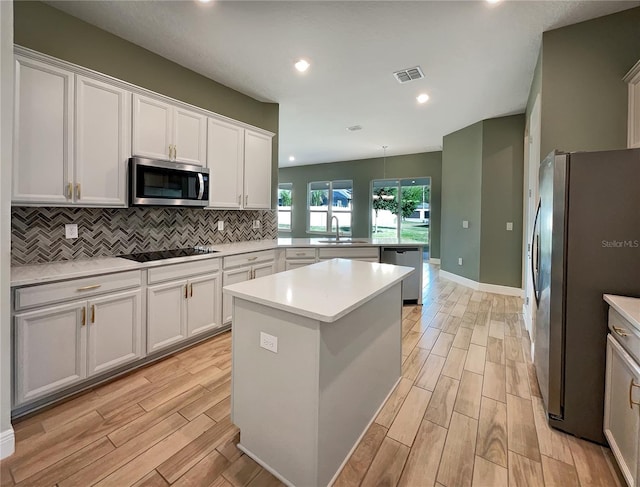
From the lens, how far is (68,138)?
225cm

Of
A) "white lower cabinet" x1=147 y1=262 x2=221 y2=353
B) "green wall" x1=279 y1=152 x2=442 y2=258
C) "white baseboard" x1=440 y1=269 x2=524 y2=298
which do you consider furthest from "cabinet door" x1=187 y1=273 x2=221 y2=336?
"green wall" x1=279 y1=152 x2=442 y2=258

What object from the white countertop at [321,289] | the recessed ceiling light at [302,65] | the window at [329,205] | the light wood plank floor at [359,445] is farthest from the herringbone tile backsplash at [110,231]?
the window at [329,205]

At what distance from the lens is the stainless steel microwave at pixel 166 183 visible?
262cm

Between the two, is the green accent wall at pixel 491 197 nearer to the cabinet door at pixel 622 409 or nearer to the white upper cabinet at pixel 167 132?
the cabinet door at pixel 622 409

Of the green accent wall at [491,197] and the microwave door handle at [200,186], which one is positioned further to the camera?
the green accent wall at [491,197]

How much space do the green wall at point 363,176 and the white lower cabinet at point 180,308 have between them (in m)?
6.32

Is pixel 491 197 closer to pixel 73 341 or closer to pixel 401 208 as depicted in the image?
pixel 401 208

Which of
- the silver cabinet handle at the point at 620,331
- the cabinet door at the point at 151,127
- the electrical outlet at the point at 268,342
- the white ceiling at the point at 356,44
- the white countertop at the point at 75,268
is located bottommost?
the electrical outlet at the point at 268,342

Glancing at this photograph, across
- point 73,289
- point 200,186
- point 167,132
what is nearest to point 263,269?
point 200,186

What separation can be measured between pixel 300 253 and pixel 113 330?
2270mm

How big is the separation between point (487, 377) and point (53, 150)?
3.79 m

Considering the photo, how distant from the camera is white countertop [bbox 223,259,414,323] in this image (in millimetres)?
1370

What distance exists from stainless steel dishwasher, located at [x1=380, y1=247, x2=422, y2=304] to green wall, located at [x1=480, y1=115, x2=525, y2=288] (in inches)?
59.2

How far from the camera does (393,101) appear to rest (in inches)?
168
